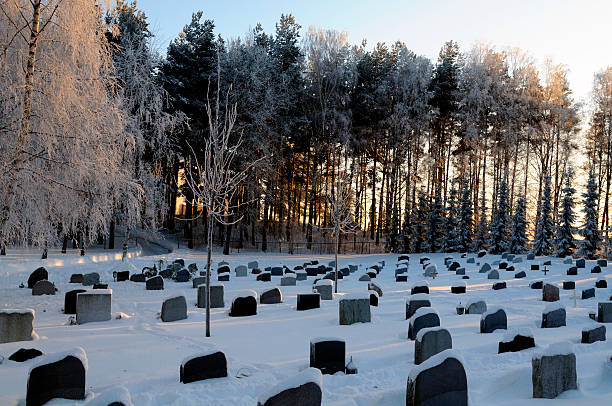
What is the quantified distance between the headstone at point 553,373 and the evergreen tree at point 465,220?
2711 cm

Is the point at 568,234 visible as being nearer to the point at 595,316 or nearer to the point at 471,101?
the point at 471,101

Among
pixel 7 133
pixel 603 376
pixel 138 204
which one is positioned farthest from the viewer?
pixel 138 204

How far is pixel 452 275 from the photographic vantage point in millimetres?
20422

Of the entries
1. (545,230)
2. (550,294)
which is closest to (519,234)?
(545,230)

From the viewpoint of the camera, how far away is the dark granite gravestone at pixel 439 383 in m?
4.65

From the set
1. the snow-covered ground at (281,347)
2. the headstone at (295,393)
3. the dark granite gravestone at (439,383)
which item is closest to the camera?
the headstone at (295,393)

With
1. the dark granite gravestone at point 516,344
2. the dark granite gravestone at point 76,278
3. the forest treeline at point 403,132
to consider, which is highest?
the forest treeline at point 403,132

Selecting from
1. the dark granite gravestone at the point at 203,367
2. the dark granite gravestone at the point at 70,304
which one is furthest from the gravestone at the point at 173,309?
→ the dark granite gravestone at the point at 203,367

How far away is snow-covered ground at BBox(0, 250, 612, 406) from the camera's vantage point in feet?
18.0

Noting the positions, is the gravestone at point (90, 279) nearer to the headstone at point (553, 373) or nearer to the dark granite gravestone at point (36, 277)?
the dark granite gravestone at point (36, 277)

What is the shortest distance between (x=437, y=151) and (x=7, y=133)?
33276 mm

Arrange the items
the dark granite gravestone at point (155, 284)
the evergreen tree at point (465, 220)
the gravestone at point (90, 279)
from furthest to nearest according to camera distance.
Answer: the evergreen tree at point (465, 220) → the gravestone at point (90, 279) → the dark granite gravestone at point (155, 284)

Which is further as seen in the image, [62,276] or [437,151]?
[437,151]

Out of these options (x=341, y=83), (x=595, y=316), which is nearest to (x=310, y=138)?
(x=341, y=83)
